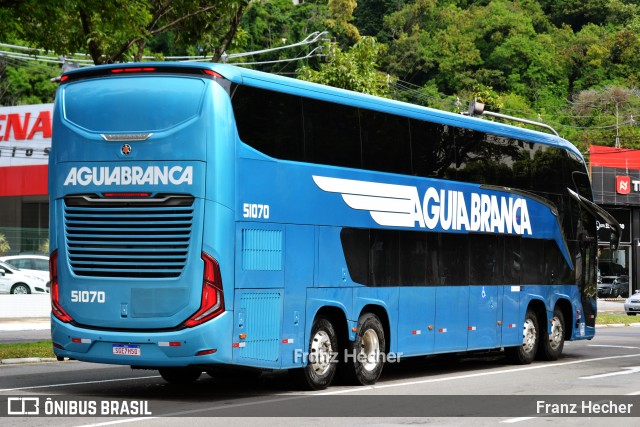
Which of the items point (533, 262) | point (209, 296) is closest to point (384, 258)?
point (209, 296)

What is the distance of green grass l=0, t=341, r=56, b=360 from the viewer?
21.0 meters

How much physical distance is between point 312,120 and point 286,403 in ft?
12.7

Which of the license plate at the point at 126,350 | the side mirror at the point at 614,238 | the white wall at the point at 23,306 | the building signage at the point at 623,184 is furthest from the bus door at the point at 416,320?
the building signage at the point at 623,184

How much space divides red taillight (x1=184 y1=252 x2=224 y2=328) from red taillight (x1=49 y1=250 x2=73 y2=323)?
1755 mm

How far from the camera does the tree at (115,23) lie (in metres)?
20.4

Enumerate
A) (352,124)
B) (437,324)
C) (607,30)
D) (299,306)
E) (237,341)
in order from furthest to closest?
1. (607,30)
2. (437,324)
3. (352,124)
4. (299,306)
5. (237,341)

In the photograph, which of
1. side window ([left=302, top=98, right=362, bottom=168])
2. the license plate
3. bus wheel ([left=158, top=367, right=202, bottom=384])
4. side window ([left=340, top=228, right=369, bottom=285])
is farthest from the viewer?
bus wheel ([left=158, top=367, right=202, bottom=384])

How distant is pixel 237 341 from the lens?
14133 mm

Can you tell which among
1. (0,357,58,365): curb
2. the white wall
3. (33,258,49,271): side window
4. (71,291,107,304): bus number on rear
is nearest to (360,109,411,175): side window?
(71,291,107,304): bus number on rear

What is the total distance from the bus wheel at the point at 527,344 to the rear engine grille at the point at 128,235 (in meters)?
9.44

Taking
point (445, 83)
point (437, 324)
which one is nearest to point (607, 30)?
point (445, 83)

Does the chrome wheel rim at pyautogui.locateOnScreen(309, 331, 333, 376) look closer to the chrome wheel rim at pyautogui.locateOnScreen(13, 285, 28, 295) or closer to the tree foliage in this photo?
the chrome wheel rim at pyautogui.locateOnScreen(13, 285, 28, 295)

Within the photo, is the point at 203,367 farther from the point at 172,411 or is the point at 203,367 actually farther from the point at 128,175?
the point at 128,175

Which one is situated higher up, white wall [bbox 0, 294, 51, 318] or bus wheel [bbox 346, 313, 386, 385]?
white wall [bbox 0, 294, 51, 318]
